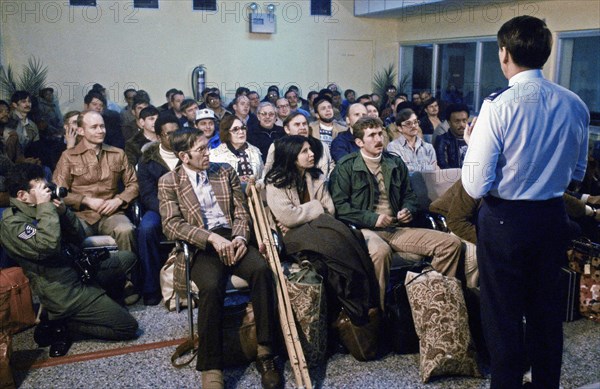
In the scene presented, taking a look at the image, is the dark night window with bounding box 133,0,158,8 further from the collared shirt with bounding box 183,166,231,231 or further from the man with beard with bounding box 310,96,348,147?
the collared shirt with bounding box 183,166,231,231

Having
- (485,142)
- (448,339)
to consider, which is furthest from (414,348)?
(485,142)

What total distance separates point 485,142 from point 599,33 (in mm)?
6134

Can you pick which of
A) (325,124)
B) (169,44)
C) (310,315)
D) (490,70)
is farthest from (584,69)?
(169,44)

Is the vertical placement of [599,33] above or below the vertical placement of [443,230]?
above

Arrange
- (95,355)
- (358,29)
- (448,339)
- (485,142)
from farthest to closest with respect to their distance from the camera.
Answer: (358,29) < (95,355) < (448,339) < (485,142)

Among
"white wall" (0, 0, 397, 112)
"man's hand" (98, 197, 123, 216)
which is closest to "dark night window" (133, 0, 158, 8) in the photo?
"white wall" (0, 0, 397, 112)

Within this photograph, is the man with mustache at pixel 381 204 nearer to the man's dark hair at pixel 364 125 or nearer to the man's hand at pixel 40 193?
the man's dark hair at pixel 364 125

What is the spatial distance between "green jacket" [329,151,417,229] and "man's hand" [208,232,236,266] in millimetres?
851

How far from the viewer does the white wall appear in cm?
928

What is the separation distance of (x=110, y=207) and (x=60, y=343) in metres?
1.12

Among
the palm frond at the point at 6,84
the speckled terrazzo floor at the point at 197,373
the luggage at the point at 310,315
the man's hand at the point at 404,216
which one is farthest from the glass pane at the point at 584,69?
the palm frond at the point at 6,84

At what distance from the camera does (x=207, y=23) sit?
10.3 meters

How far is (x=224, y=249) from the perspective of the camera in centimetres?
307

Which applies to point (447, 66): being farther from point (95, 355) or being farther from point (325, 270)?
point (95, 355)
